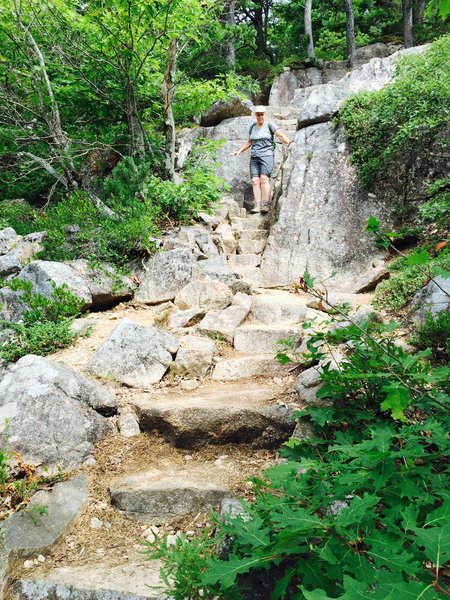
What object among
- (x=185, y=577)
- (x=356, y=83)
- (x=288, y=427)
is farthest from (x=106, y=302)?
(x=356, y=83)

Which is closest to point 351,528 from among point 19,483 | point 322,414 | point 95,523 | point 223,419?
point 322,414

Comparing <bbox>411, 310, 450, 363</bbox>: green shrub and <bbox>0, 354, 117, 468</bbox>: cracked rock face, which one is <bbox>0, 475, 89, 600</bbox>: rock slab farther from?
<bbox>411, 310, 450, 363</bbox>: green shrub

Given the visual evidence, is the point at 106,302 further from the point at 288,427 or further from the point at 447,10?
the point at 447,10

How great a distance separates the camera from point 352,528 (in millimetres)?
1583

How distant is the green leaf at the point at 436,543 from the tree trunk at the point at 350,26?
22.9 metres

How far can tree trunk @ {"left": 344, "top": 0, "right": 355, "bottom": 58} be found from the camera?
61.1ft

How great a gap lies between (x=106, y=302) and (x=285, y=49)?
77.2 ft

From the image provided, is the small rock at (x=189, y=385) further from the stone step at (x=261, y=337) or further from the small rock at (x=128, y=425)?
the stone step at (x=261, y=337)

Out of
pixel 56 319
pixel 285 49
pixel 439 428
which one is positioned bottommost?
pixel 56 319

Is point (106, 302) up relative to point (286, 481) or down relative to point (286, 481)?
down

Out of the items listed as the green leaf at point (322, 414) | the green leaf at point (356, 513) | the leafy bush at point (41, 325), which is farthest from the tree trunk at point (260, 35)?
the green leaf at point (356, 513)

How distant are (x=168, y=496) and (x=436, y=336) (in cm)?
266

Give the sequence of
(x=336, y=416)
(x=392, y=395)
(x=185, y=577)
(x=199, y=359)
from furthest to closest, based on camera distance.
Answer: (x=199, y=359)
(x=336, y=416)
(x=185, y=577)
(x=392, y=395)

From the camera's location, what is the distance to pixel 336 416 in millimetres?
2799
